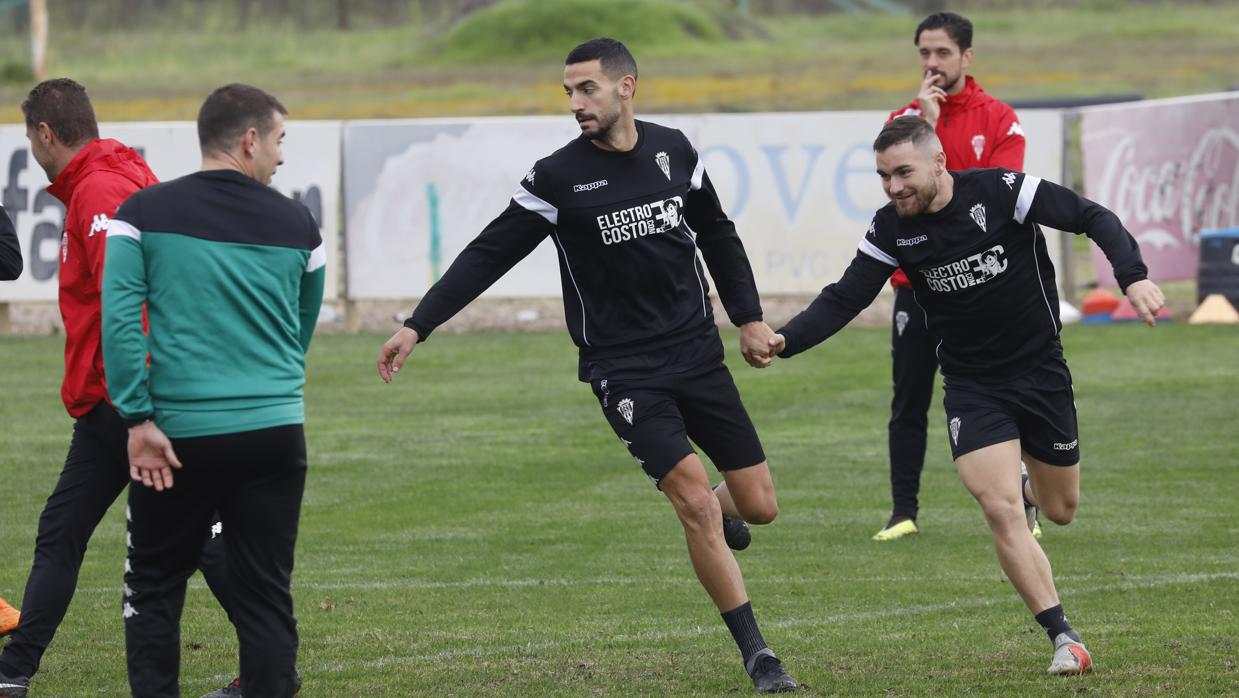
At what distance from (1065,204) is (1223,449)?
19.2 ft

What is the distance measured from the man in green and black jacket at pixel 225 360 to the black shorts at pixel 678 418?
5.04 feet

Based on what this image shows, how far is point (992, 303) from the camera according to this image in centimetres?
675

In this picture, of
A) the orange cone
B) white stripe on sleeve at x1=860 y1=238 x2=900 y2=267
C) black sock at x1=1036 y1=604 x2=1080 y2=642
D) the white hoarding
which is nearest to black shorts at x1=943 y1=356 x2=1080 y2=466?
white stripe on sleeve at x1=860 y1=238 x2=900 y2=267

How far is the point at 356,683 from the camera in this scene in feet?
21.3

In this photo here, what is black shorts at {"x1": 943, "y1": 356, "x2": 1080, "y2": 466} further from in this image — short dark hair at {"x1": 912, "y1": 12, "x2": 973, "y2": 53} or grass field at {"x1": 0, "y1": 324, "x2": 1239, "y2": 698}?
short dark hair at {"x1": 912, "y1": 12, "x2": 973, "y2": 53}

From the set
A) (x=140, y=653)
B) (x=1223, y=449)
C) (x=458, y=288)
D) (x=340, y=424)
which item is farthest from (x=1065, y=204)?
(x=340, y=424)

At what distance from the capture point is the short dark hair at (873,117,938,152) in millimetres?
6504

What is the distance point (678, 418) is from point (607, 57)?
134 centimetres

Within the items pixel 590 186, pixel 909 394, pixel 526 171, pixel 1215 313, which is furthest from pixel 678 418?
pixel 1215 313

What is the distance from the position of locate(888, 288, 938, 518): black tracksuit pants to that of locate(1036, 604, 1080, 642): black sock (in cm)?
256

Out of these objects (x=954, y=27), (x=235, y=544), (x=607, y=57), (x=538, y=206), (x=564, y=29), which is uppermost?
(x=564, y=29)

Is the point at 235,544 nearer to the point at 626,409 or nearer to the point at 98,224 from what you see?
the point at 98,224

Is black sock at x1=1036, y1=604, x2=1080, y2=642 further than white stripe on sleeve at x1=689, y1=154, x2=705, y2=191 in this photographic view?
No

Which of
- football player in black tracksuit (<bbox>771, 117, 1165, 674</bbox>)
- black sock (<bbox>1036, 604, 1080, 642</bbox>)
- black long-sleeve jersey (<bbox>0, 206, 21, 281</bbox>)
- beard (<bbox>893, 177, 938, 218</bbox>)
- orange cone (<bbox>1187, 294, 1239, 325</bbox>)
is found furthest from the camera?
orange cone (<bbox>1187, 294, 1239, 325</bbox>)
